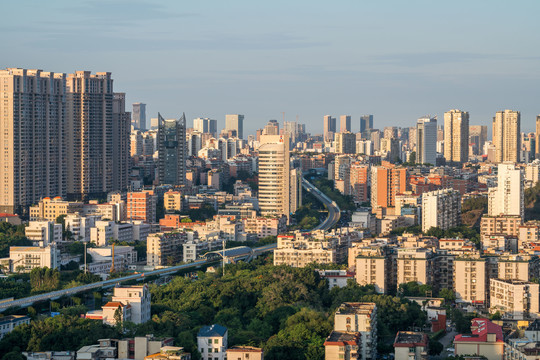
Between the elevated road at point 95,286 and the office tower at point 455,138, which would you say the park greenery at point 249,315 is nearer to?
the elevated road at point 95,286

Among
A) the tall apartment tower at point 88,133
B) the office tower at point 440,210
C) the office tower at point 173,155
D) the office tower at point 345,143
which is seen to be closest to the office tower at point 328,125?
the office tower at point 345,143

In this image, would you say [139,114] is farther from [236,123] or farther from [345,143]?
[345,143]

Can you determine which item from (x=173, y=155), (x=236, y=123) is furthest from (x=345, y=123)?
(x=173, y=155)

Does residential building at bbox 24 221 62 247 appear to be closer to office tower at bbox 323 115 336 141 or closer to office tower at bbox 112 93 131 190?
office tower at bbox 112 93 131 190

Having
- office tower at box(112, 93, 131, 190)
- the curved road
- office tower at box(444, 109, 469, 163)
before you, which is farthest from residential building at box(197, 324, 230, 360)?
office tower at box(444, 109, 469, 163)

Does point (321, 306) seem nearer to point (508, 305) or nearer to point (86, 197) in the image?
point (508, 305)
